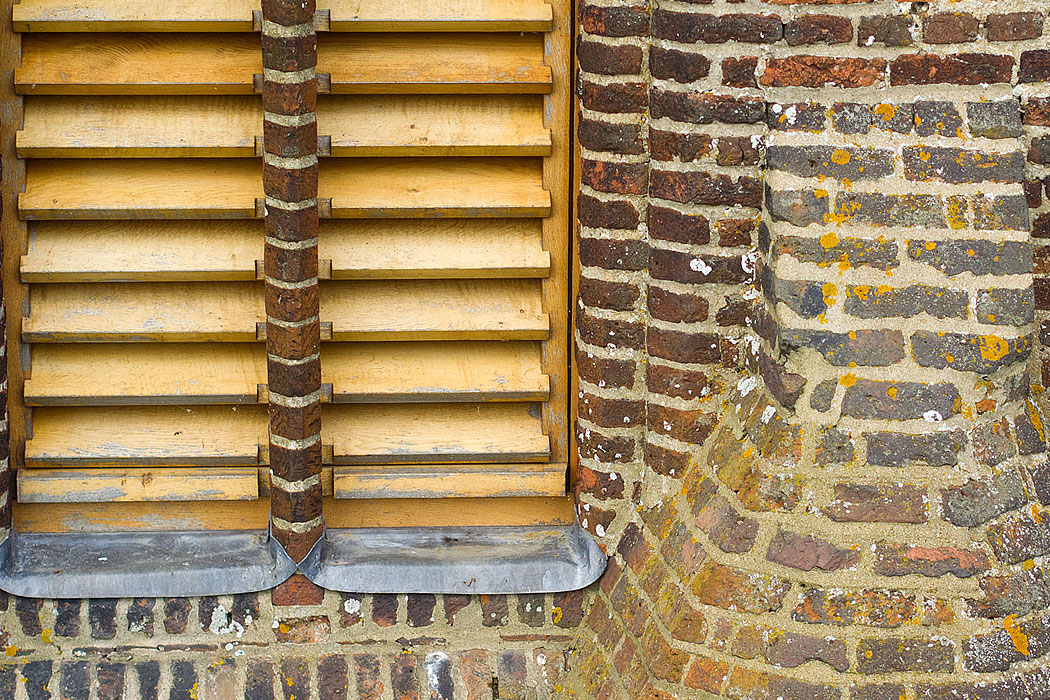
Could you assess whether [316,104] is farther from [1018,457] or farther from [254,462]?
[1018,457]

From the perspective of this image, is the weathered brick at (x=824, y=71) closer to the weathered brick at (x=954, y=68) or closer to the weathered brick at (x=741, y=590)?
the weathered brick at (x=954, y=68)

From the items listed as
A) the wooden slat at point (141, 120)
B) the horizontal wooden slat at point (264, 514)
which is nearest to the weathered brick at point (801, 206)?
the horizontal wooden slat at point (264, 514)

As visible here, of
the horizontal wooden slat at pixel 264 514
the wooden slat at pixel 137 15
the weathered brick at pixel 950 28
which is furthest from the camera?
the horizontal wooden slat at pixel 264 514

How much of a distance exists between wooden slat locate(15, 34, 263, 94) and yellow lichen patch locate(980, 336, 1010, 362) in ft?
5.50

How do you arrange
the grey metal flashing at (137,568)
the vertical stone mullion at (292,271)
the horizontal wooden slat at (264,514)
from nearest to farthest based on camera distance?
the vertical stone mullion at (292,271), the grey metal flashing at (137,568), the horizontal wooden slat at (264,514)

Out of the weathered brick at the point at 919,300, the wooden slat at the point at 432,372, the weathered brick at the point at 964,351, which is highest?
the weathered brick at the point at 919,300

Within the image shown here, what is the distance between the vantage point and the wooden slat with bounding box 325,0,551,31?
98.2 inches

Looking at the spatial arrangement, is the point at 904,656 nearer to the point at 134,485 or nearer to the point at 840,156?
the point at 840,156

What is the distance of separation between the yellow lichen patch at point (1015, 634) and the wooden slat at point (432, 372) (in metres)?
1.13

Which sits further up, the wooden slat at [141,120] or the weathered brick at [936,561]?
the wooden slat at [141,120]

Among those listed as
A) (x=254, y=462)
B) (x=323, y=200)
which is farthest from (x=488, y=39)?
(x=254, y=462)

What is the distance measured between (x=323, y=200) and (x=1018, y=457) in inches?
63.3

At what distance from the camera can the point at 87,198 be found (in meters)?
2.59

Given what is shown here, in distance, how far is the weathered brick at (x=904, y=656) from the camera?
2.28m
